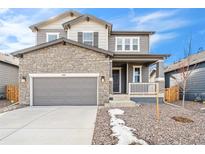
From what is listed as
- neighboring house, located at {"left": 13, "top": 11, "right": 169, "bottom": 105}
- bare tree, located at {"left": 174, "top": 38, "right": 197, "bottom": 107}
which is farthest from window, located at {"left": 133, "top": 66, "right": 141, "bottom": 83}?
neighboring house, located at {"left": 13, "top": 11, "right": 169, "bottom": 105}

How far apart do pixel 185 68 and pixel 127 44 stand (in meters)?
5.46

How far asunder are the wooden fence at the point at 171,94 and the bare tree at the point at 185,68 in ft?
3.33

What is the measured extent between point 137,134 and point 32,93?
10.5 meters

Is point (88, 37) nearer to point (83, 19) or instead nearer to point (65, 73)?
point (83, 19)

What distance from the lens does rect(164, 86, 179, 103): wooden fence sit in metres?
17.6

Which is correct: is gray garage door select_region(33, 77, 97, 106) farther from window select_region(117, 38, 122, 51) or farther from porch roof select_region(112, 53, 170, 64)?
window select_region(117, 38, 122, 51)

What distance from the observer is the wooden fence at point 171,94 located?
17.6m

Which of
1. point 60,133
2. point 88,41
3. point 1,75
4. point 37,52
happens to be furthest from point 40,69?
point 60,133

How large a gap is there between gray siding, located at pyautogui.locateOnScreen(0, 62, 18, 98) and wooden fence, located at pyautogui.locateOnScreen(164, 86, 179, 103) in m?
15.1

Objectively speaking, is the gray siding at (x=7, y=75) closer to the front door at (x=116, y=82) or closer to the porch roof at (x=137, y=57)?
the front door at (x=116, y=82)

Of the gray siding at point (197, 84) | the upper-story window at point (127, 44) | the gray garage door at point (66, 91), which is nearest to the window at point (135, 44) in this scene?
the upper-story window at point (127, 44)

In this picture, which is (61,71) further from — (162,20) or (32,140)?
(162,20)

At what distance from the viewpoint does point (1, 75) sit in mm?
19531

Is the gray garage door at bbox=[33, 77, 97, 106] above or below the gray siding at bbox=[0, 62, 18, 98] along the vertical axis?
below
